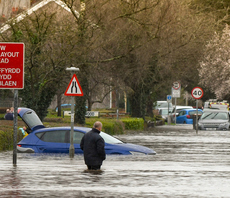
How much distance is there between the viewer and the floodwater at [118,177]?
11.0 meters

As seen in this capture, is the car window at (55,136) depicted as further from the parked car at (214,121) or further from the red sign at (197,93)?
the parked car at (214,121)

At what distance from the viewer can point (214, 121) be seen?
40.5 meters

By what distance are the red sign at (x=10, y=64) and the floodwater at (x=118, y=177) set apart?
6.29ft

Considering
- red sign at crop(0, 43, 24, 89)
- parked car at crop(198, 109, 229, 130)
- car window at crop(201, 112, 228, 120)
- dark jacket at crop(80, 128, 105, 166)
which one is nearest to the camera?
dark jacket at crop(80, 128, 105, 166)

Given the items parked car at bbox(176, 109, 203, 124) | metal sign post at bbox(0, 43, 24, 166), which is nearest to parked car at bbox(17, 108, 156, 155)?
metal sign post at bbox(0, 43, 24, 166)

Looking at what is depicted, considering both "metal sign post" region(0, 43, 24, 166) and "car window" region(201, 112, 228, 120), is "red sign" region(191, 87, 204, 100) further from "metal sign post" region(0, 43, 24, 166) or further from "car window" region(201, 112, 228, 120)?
"metal sign post" region(0, 43, 24, 166)

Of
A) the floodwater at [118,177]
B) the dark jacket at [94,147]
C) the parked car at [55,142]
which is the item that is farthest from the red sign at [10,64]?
the parked car at [55,142]

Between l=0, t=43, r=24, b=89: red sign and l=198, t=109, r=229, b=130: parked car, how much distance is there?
84.6ft

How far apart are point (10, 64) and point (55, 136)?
4321 mm

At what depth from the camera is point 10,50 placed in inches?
608

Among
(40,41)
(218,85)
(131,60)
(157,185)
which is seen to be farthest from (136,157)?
(218,85)

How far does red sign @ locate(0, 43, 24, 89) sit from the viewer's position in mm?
15445

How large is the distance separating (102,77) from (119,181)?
27.2 metres

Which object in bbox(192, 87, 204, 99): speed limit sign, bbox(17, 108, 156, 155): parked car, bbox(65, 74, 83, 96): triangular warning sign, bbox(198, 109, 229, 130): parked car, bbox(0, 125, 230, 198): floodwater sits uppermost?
bbox(192, 87, 204, 99): speed limit sign
